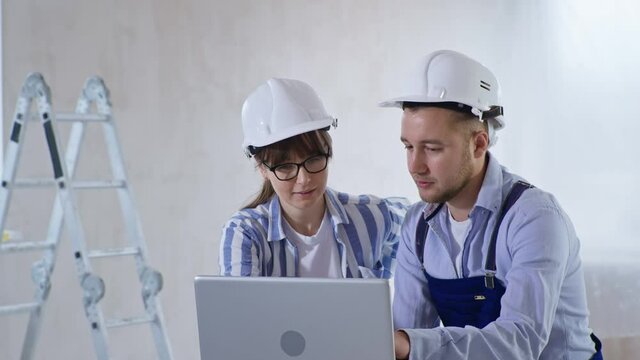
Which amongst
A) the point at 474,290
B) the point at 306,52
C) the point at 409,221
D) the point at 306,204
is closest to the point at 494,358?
the point at 474,290

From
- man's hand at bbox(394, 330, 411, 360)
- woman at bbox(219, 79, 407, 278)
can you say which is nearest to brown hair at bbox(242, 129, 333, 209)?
woman at bbox(219, 79, 407, 278)

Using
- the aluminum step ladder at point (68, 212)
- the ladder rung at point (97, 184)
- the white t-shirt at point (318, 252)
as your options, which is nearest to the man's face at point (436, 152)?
the white t-shirt at point (318, 252)

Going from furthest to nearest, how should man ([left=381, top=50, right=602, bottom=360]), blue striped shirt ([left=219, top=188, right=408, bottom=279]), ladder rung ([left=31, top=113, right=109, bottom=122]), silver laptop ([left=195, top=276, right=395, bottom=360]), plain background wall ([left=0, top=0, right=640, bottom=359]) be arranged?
plain background wall ([left=0, top=0, right=640, bottom=359]) < ladder rung ([left=31, top=113, right=109, bottom=122]) < blue striped shirt ([left=219, top=188, right=408, bottom=279]) < man ([left=381, top=50, right=602, bottom=360]) < silver laptop ([left=195, top=276, right=395, bottom=360])

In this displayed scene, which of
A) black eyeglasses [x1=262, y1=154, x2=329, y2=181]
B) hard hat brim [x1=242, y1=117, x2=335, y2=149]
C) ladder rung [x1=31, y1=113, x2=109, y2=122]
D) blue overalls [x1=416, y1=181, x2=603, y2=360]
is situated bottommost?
blue overalls [x1=416, y1=181, x2=603, y2=360]

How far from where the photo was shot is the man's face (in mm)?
2070

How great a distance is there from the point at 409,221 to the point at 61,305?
1.89 metres

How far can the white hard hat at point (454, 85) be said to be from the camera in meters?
2.10

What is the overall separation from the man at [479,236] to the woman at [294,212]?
30cm

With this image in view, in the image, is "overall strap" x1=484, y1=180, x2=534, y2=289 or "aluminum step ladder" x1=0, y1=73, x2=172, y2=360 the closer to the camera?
"overall strap" x1=484, y1=180, x2=534, y2=289

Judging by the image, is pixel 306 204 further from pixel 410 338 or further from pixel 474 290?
pixel 410 338

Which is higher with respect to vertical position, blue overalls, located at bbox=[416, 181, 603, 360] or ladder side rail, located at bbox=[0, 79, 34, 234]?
ladder side rail, located at bbox=[0, 79, 34, 234]

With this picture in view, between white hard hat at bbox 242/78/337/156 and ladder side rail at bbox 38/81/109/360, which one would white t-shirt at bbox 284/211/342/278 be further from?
ladder side rail at bbox 38/81/109/360

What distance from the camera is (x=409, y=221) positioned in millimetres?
2326

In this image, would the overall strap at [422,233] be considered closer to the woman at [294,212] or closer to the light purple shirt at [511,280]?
the light purple shirt at [511,280]
